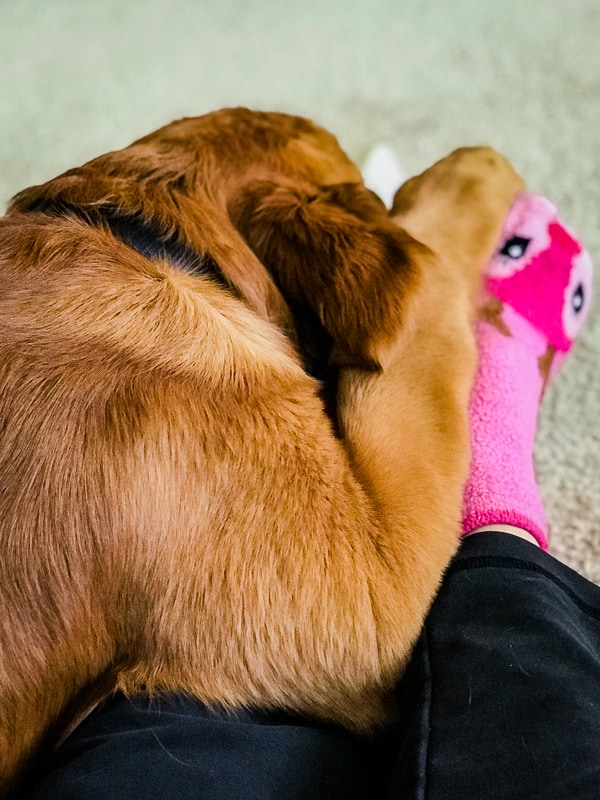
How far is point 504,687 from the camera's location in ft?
2.15

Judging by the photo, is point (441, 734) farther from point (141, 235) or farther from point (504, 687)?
point (141, 235)

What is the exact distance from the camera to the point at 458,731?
0.64m

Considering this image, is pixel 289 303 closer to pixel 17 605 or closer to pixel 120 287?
pixel 120 287

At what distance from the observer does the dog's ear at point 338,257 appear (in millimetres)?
812

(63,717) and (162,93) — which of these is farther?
(162,93)

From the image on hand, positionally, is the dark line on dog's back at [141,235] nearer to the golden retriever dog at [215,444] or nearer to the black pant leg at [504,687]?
the golden retriever dog at [215,444]

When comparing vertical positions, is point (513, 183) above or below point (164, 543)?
above

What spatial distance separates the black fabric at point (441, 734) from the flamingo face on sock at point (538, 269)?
1.44 feet

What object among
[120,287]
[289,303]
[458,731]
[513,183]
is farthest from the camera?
[513,183]

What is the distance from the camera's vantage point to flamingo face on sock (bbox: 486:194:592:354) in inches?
42.6

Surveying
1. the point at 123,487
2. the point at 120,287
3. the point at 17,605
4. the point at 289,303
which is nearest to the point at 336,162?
the point at 289,303

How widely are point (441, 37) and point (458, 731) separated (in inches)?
67.8

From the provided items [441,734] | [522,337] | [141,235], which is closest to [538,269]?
[522,337]

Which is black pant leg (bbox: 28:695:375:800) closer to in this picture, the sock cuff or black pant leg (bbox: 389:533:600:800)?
black pant leg (bbox: 389:533:600:800)
